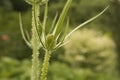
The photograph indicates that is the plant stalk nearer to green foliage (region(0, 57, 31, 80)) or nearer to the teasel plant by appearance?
the teasel plant

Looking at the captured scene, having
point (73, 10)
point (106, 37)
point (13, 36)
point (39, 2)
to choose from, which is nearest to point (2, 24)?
point (13, 36)

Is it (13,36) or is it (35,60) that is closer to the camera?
(35,60)

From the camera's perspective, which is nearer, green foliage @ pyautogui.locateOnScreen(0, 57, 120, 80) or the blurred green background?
green foliage @ pyautogui.locateOnScreen(0, 57, 120, 80)

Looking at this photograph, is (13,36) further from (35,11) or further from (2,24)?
(35,11)

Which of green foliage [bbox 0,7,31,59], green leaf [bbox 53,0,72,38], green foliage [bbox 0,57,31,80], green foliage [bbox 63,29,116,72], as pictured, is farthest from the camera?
green foliage [bbox 63,29,116,72]

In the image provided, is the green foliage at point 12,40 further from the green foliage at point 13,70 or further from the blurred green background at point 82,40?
the green foliage at point 13,70

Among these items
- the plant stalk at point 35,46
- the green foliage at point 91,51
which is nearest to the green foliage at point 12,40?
the green foliage at point 91,51

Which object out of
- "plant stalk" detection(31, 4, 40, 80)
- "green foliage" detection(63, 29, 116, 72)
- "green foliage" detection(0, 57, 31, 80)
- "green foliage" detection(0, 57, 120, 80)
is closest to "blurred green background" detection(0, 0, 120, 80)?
"green foliage" detection(63, 29, 116, 72)

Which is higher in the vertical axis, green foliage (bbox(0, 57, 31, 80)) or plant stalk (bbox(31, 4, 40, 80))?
green foliage (bbox(0, 57, 31, 80))
